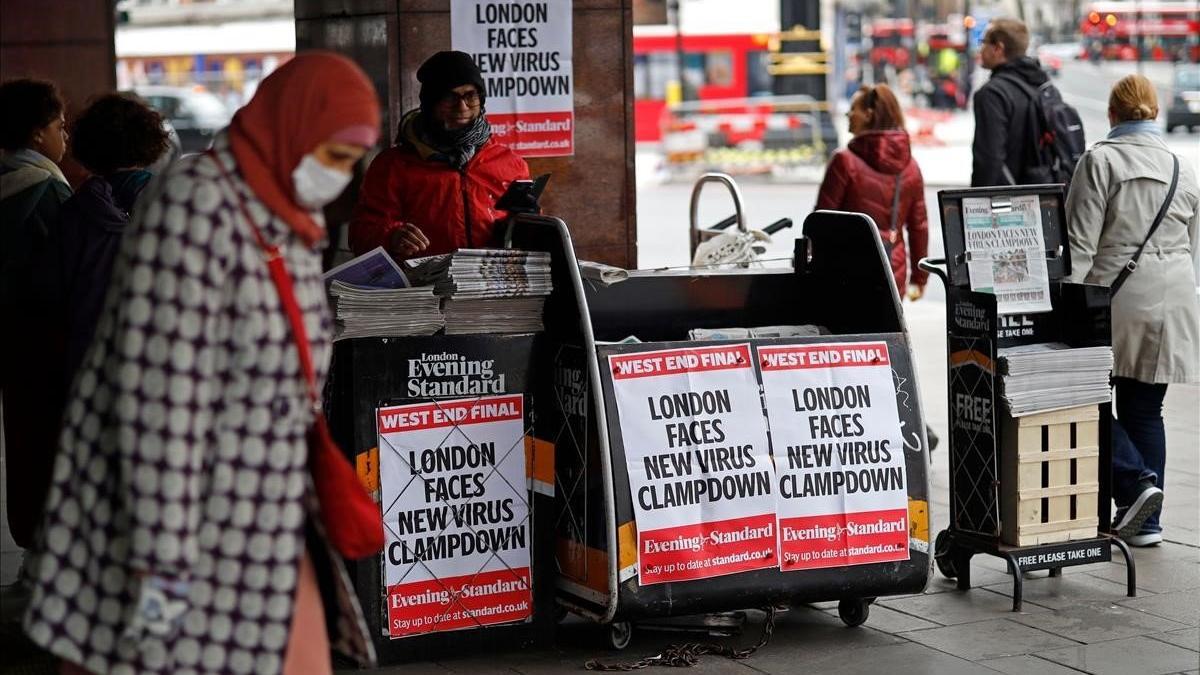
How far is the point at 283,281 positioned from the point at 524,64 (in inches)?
167

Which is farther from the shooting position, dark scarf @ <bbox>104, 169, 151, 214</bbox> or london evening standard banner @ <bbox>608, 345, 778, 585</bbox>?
dark scarf @ <bbox>104, 169, 151, 214</bbox>

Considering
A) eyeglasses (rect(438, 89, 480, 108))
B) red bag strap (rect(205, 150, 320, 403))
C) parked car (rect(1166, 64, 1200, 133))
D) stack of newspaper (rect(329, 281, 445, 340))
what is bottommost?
stack of newspaper (rect(329, 281, 445, 340))

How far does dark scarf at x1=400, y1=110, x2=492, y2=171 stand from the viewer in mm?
5680

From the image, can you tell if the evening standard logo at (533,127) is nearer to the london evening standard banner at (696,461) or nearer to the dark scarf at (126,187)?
the dark scarf at (126,187)

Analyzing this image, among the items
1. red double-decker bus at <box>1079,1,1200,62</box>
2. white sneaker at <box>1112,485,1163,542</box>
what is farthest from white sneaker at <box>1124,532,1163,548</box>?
red double-decker bus at <box>1079,1,1200,62</box>

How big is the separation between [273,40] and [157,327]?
40310 mm

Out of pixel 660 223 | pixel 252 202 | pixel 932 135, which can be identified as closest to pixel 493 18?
pixel 252 202

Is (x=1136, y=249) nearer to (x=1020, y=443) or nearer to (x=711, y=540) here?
(x=1020, y=443)

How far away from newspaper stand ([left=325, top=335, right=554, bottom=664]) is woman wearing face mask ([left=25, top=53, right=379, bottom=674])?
1860 mm

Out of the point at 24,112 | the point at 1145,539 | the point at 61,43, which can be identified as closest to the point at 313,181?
the point at 24,112

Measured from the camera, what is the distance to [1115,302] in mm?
6734

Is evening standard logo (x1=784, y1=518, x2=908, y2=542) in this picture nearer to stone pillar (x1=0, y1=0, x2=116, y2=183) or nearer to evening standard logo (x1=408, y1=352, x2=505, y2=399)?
evening standard logo (x1=408, y1=352, x2=505, y2=399)

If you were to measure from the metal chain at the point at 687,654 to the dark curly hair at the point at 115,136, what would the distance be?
6.94 feet

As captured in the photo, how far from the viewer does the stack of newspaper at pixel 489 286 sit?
5172 millimetres
